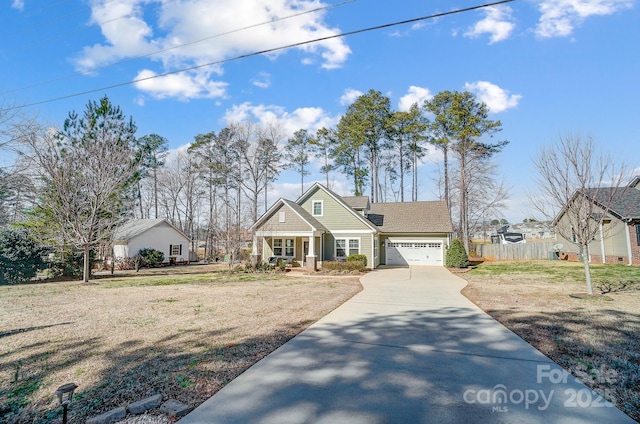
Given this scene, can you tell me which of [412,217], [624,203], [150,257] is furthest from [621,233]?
[150,257]

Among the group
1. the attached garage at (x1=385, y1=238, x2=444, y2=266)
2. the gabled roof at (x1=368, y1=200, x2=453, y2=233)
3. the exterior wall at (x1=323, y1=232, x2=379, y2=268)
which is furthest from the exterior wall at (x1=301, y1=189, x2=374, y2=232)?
the attached garage at (x1=385, y1=238, x2=444, y2=266)

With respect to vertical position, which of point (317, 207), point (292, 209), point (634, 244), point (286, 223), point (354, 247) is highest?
point (317, 207)

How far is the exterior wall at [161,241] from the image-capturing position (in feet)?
87.0

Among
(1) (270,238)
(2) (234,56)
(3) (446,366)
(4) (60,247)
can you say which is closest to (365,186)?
(1) (270,238)

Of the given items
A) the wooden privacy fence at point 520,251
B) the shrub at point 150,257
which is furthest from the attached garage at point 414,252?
the shrub at point 150,257

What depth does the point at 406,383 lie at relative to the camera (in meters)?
3.98

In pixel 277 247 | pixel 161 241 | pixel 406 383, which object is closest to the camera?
pixel 406 383

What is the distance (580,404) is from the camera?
11.4 feet

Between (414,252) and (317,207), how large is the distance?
8.11 meters

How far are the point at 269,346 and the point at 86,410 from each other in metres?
2.60

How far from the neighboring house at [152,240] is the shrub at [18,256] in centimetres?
706

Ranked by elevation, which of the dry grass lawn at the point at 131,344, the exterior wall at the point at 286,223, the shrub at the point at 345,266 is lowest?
the dry grass lawn at the point at 131,344

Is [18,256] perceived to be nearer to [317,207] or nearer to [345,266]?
[317,207]

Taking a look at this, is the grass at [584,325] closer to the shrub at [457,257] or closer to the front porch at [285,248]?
the shrub at [457,257]
